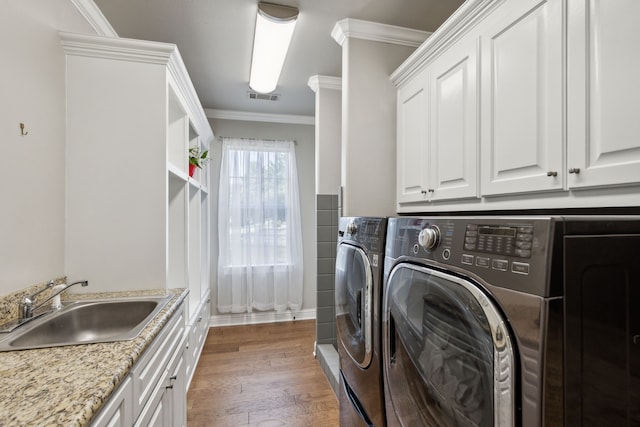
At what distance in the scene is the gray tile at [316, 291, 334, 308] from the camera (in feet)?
9.13

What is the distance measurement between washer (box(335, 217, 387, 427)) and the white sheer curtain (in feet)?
6.90

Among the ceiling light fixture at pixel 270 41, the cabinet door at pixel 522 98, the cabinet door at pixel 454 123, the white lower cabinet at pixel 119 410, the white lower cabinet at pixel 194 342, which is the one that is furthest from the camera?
the white lower cabinet at pixel 194 342

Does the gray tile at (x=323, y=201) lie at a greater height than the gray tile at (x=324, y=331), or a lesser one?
greater

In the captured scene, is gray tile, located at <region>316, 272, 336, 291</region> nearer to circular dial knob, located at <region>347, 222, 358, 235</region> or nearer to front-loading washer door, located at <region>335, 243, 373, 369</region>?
front-loading washer door, located at <region>335, 243, 373, 369</region>

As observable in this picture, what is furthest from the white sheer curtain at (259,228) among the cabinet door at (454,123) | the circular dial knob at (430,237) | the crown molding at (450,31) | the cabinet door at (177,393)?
the circular dial knob at (430,237)

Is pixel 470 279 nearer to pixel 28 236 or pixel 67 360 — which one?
pixel 67 360

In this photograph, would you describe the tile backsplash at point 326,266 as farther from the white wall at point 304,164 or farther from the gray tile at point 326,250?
the white wall at point 304,164

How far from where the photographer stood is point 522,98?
1104 mm

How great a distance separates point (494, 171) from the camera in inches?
48.9

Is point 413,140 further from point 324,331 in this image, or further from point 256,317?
point 256,317

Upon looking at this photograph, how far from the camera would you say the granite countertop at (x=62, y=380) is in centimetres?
67

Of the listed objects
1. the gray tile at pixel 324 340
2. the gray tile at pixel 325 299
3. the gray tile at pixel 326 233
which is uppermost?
the gray tile at pixel 326 233

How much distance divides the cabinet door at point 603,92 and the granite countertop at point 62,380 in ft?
4.97

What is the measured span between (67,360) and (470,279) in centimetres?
123
